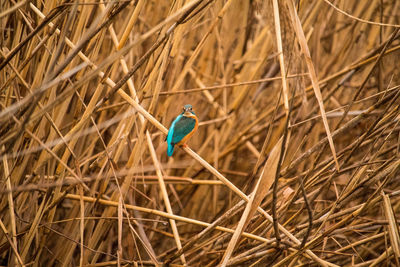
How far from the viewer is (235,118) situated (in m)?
2.56

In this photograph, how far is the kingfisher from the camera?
1777mm

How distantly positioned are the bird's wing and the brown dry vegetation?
10 centimetres

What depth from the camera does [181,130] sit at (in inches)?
71.6

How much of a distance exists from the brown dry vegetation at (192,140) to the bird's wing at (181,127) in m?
0.10

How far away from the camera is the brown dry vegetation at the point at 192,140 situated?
1288 mm

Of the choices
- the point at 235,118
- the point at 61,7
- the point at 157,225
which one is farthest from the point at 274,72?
the point at 61,7

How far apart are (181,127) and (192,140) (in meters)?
0.78

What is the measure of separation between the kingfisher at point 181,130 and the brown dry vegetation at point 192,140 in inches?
3.5

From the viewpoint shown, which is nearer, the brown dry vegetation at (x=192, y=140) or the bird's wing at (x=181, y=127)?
the brown dry vegetation at (x=192, y=140)

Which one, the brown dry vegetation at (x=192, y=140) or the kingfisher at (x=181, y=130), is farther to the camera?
the kingfisher at (x=181, y=130)

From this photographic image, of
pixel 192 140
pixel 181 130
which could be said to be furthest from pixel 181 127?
pixel 192 140

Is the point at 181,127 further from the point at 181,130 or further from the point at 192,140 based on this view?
the point at 192,140

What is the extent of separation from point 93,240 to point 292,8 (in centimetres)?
111

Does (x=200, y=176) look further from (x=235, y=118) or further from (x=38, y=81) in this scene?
(x=38, y=81)
